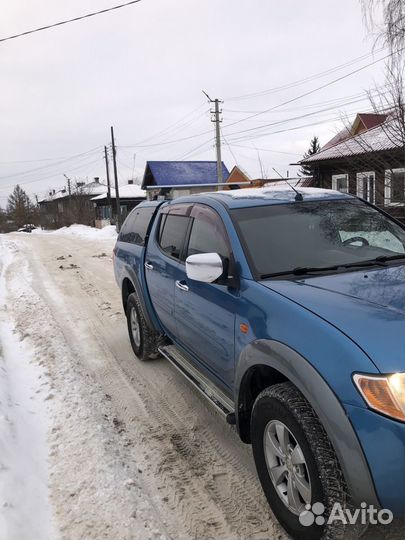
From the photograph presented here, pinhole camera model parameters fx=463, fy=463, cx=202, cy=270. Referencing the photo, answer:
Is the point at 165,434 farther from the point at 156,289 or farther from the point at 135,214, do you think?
the point at 135,214

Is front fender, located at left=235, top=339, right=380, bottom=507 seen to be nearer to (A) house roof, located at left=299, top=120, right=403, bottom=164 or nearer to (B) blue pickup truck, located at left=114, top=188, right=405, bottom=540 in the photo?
(B) blue pickup truck, located at left=114, top=188, right=405, bottom=540

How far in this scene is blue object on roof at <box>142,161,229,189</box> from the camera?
1539 inches

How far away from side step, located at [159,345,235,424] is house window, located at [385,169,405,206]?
6843 millimetres

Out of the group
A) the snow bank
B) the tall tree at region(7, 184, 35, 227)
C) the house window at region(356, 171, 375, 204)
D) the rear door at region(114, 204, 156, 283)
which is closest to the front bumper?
the snow bank

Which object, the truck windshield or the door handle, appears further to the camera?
the door handle

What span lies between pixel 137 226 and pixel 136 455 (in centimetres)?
300

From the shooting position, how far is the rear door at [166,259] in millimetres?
4129

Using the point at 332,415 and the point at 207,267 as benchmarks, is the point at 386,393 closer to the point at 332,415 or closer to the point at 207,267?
the point at 332,415

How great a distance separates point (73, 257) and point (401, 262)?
15.3 meters

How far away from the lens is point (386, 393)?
6.19 feet

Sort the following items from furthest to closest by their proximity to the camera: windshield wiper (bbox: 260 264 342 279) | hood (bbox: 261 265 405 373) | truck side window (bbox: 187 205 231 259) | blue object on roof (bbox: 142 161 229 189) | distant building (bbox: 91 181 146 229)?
1. distant building (bbox: 91 181 146 229)
2. blue object on roof (bbox: 142 161 229 189)
3. truck side window (bbox: 187 205 231 259)
4. windshield wiper (bbox: 260 264 342 279)
5. hood (bbox: 261 265 405 373)

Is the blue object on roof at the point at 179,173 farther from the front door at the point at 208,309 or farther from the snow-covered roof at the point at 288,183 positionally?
the front door at the point at 208,309

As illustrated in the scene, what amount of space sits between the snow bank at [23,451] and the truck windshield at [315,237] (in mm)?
1915

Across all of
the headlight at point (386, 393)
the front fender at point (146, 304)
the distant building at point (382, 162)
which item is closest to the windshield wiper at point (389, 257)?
the headlight at point (386, 393)
